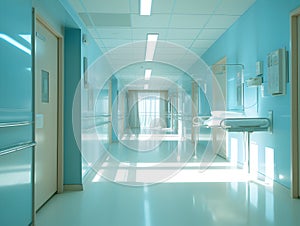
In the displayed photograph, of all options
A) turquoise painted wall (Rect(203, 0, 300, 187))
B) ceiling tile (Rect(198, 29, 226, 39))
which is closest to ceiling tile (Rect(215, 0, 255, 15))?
turquoise painted wall (Rect(203, 0, 300, 187))

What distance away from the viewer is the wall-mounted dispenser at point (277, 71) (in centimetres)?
376

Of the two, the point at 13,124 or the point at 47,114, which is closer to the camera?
the point at 13,124

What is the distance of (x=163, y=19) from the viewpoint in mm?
5168

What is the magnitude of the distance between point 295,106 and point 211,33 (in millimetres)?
3065

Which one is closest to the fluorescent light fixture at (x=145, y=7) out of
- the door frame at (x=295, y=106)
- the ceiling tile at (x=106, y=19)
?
the ceiling tile at (x=106, y=19)

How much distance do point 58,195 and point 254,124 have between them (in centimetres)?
269

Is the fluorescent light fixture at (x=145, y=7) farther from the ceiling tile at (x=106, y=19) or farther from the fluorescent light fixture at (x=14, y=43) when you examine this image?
the fluorescent light fixture at (x=14, y=43)

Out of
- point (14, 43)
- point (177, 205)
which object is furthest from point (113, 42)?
point (14, 43)

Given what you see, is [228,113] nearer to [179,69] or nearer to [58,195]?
[58,195]

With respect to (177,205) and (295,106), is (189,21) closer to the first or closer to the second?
(295,106)

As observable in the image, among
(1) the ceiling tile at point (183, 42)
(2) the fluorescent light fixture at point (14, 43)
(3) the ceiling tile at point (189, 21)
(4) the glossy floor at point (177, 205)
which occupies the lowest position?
(4) the glossy floor at point (177, 205)

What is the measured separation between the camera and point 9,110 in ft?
7.07

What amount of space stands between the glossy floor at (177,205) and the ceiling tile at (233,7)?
8.35 ft

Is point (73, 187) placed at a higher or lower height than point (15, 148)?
lower
